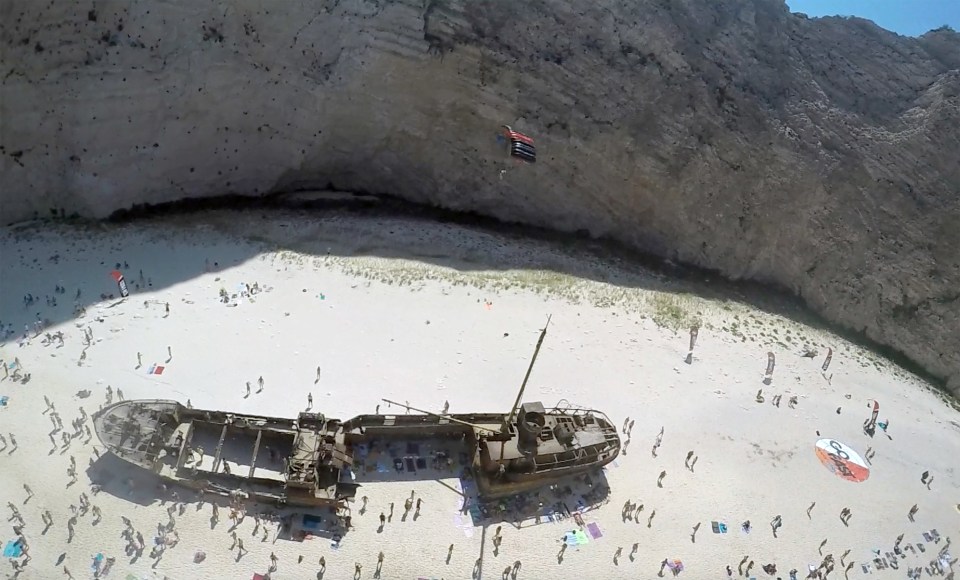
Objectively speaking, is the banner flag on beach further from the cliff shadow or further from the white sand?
the white sand

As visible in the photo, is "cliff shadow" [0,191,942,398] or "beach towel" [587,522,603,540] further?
"cliff shadow" [0,191,942,398]

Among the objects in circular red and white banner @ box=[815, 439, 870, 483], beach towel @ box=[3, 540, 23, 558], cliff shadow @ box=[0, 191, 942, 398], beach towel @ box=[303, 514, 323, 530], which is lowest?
beach towel @ box=[3, 540, 23, 558]

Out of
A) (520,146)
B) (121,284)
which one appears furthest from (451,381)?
(121,284)

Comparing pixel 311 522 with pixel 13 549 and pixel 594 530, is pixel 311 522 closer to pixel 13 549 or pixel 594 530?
pixel 13 549

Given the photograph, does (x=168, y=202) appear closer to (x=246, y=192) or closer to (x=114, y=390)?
(x=246, y=192)

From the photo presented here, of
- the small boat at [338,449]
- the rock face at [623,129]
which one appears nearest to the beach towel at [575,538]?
the small boat at [338,449]

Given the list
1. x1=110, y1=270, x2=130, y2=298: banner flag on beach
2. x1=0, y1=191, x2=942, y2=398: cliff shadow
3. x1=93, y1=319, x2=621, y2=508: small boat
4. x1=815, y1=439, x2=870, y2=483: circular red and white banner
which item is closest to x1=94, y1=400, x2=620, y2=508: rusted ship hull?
x1=93, y1=319, x2=621, y2=508: small boat
